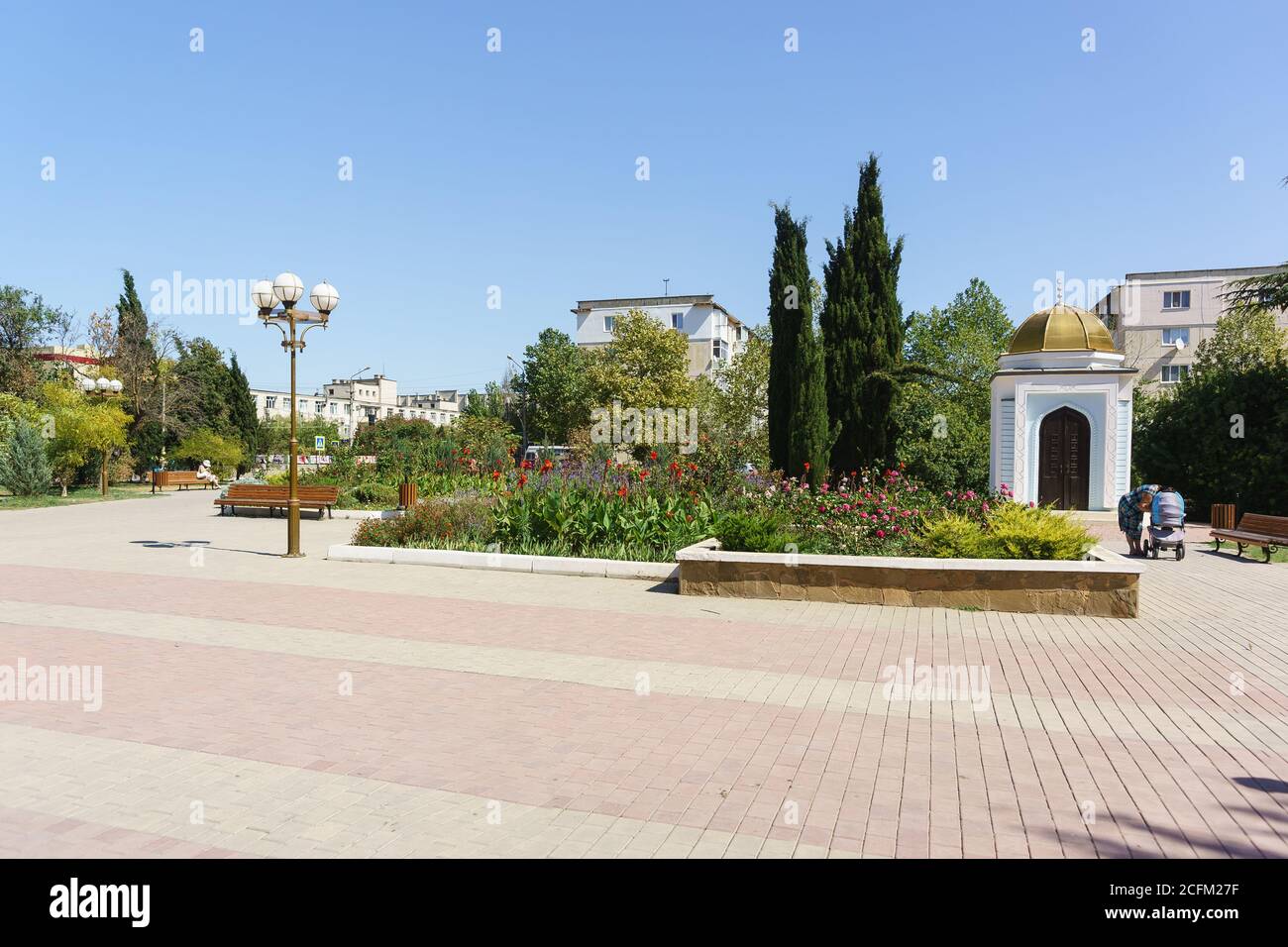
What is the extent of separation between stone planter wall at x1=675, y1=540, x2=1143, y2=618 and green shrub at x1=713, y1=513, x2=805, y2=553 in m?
0.43

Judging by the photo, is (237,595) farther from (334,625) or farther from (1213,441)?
(1213,441)

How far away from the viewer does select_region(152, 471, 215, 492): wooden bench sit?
34.2m

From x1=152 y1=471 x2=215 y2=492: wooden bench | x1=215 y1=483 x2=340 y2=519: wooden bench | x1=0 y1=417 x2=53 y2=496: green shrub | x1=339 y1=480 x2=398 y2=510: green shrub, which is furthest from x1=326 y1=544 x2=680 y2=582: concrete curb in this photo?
x1=152 y1=471 x2=215 y2=492: wooden bench

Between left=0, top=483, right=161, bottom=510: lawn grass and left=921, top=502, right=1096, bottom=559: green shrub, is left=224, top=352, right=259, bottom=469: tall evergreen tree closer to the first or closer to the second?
left=0, top=483, right=161, bottom=510: lawn grass

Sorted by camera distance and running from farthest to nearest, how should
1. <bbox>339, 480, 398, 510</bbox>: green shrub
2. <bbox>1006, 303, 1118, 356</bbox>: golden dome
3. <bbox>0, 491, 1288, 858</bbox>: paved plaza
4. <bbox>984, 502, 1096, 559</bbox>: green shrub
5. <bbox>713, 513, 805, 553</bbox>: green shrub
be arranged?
<bbox>1006, 303, 1118, 356</bbox>: golden dome → <bbox>339, 480, 398, 510</bbox>: green shrub → <bbox>713, 513, 805, 553</bbox>: green shrub → <bbox>984, 502, 1096, 559</bbox>: green shrub → <bbox>0, 491, 1288, 858</bbox>: paved plaza

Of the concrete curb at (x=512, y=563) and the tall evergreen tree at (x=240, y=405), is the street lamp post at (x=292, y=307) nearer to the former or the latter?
the concrete curb at (x=512, y=563)

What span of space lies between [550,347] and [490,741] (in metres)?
51.5

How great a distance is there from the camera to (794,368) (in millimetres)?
22062

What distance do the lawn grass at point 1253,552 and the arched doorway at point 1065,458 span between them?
4.93 meters

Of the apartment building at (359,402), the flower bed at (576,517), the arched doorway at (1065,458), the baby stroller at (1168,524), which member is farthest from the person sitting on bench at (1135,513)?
the apartment building at (359,402)

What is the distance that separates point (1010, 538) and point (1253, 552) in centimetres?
873

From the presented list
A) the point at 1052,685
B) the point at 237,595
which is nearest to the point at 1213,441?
the point at 1052,685

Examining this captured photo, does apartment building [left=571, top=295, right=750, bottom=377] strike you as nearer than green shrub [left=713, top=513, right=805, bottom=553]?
No

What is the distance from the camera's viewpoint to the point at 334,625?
28.5ft
